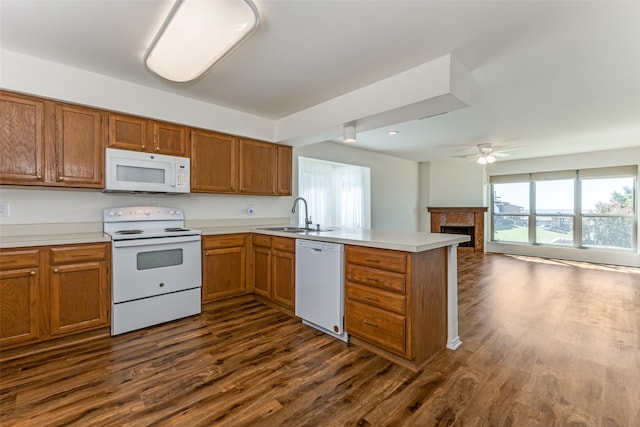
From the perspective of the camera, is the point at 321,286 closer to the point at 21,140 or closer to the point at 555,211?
the point at 21,140

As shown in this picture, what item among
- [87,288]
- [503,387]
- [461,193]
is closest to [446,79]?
[503,387]

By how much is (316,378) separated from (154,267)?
180cm

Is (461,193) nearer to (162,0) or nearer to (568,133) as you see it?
(568,133)

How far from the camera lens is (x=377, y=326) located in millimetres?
2225

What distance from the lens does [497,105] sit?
11.2 ft

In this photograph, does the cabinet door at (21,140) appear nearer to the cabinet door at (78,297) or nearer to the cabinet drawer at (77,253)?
the cabinet drawer at (77,253)

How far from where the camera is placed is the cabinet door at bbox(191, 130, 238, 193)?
328 cm

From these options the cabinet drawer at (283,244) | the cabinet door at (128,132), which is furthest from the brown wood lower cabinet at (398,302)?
the cabinet door at (128,132)

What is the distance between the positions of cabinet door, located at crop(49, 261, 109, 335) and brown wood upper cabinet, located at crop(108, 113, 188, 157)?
3.76 ft

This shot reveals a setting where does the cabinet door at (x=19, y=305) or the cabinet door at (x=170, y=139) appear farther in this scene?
the cabinet door at (x=170, y=139)

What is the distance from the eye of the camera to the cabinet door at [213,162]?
3281 mm

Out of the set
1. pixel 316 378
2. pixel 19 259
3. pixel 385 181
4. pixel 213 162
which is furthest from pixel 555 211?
pixel 19 259

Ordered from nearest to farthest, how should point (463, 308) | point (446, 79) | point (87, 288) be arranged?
1. point (446, 79)
2. point (87, 288)
3. point (463, 308)

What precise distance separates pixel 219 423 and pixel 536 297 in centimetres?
388
